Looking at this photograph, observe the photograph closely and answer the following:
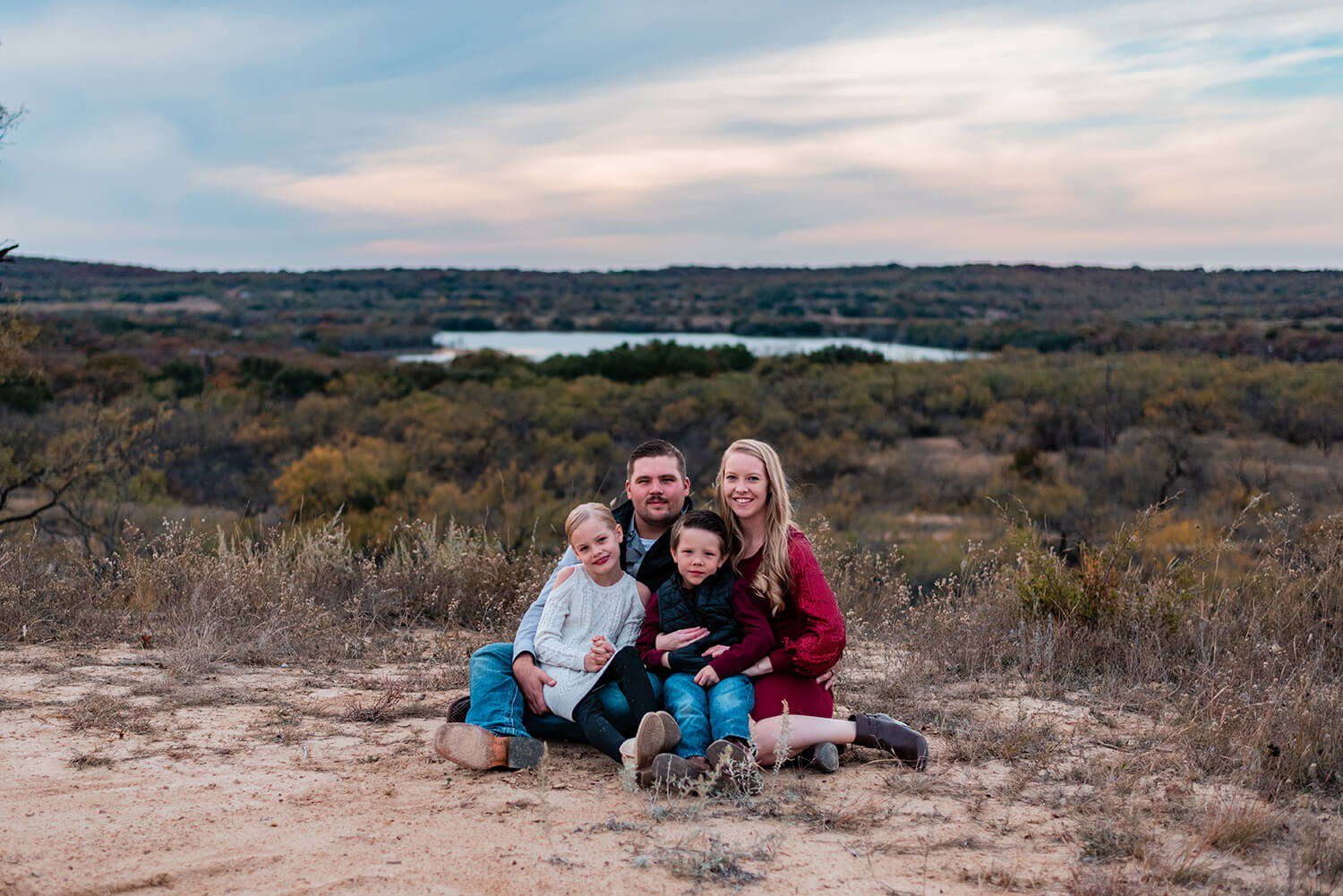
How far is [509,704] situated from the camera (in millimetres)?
4375

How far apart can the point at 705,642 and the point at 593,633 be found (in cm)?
46

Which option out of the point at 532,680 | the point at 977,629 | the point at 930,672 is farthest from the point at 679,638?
the point at 977,629

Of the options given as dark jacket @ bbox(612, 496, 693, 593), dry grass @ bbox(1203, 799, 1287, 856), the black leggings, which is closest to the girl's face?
dark jacket @ bbox(612, 496, 693, 593)

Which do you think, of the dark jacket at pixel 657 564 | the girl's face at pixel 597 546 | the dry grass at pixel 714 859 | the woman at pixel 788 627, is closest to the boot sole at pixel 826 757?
the woman at pixel 788 627

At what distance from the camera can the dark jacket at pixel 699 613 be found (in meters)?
4.27

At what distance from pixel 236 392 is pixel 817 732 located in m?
26.9

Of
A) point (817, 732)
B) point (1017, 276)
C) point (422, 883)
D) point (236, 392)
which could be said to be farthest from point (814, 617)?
point (1017, 276)

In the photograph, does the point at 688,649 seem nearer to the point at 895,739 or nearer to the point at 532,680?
the point at 532,680

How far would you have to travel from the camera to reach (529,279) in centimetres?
8488

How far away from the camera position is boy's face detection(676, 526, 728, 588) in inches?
162

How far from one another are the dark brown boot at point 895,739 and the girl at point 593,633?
32.8 inches

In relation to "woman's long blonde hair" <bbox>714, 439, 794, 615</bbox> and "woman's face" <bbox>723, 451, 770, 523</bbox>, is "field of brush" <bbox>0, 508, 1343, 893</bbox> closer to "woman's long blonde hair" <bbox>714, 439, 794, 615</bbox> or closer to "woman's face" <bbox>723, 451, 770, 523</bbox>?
"woman's long blonde hair" <bbox>714, 439, 794, 615</bbox>

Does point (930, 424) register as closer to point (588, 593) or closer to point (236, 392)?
point (236, 392)

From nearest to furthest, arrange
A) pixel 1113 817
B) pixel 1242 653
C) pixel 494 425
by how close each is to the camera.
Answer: pixel 1113 817, pixel 1242 653, pixel 494 425
